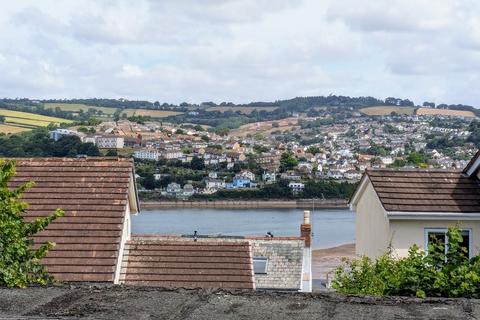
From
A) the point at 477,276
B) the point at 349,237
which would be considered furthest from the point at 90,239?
the point at 349,237

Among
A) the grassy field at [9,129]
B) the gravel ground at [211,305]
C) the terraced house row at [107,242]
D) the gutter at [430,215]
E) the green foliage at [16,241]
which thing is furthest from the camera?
the grassy field at [9,129]

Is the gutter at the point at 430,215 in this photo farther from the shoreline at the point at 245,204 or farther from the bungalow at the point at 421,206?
the shoreline at the point at 245,204

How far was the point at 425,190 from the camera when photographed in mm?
17188

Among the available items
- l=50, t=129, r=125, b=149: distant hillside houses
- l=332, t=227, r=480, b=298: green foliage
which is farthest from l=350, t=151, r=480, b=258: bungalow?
l=50, t=129, r=125, b=149: distant hillside houses

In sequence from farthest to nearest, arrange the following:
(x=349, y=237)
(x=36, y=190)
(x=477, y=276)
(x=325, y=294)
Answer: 1. (x=349, y=237)
2. (x=36, y=190)
3. (x=477, y=276)
4. (x=325, y=294)

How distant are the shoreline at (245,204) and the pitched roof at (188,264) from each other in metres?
118

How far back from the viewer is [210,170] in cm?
16862

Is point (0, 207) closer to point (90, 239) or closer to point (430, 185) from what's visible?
point (90, 239)

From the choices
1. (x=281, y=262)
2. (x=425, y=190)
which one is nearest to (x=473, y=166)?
(x=425, y=190)

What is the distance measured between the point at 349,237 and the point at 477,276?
7313 cm

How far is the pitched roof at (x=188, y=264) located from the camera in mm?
15133

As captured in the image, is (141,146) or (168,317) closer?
(168,317)

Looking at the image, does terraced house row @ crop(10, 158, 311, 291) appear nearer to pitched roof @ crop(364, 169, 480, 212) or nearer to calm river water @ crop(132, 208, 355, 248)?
pitched roof @ crop(364, 169, 480, 212)

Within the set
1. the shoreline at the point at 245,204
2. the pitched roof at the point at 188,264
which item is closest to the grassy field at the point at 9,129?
the shoreline at the point at 245,204
